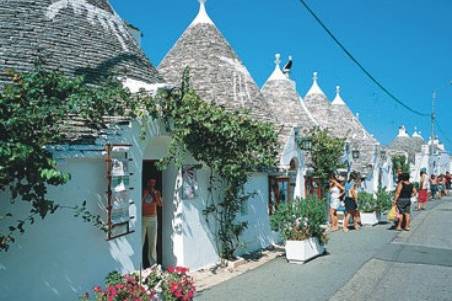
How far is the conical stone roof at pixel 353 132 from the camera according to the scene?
23969mm

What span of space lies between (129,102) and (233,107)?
541 centimetres

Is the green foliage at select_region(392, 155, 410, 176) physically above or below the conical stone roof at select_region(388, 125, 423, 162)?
below

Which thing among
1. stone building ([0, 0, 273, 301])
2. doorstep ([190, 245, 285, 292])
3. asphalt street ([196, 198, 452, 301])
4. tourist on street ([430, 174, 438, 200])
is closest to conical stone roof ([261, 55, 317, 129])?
asphalt street ([196, 198, 452, 301])

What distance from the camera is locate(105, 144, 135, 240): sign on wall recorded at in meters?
6.79

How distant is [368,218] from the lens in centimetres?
1634

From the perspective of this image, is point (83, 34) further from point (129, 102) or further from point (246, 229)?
point (246, 229)

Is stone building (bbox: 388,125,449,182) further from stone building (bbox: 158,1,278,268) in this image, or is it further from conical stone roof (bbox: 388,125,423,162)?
stone building (bbox: 158,1,278,268)

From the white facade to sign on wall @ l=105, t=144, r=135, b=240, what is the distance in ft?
0.42

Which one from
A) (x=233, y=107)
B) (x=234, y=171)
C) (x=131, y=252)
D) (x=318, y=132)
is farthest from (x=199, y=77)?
(x=131, y=252)

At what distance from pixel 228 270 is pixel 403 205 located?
23.8 ft

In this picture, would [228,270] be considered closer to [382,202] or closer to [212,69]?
[212,69]

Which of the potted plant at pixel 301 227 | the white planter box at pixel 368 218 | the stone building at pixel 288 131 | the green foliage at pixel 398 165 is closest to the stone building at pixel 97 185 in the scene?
the potted plant at pixel 301 227

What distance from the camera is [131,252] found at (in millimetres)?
7480

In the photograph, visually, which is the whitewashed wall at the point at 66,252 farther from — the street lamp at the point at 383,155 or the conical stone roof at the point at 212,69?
the street lamp at the point at 383,155
